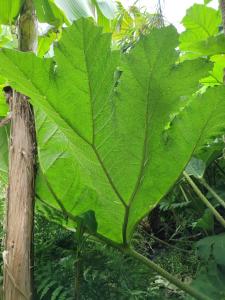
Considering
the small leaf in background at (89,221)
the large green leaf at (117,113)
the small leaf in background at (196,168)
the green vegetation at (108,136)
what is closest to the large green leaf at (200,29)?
the green vegetation at (108,136)

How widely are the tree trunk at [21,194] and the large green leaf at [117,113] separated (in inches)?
1.7

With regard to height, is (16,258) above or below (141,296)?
above

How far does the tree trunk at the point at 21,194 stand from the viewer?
696 mm

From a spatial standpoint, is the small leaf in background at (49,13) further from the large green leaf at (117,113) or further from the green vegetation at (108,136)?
the large green leaf at (117,113)

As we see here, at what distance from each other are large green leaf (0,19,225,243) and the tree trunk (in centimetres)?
4

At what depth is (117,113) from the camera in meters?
0.59

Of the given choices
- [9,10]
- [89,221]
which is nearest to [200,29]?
[9,10]

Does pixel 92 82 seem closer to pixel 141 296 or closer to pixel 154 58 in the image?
pixel 154 58

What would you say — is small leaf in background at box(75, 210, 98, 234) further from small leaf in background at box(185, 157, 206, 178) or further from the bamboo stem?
small leaf in background at box(185, 157, 206, 178)

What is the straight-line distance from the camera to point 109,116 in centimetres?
59

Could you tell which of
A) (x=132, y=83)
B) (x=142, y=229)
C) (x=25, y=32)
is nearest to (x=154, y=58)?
(x=132, y=83)

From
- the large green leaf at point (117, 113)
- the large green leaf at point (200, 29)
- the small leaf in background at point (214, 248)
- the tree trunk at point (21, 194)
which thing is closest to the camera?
the large green leaf at point (117, 113)

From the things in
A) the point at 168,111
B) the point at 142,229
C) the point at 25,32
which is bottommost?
the point at 142,229

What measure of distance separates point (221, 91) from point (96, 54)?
0.22 meters
